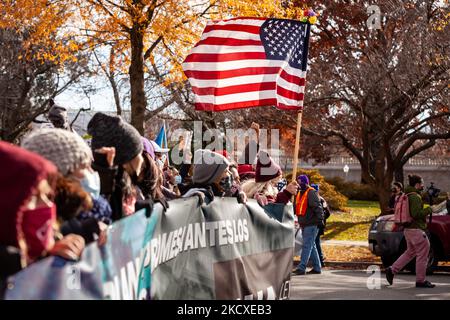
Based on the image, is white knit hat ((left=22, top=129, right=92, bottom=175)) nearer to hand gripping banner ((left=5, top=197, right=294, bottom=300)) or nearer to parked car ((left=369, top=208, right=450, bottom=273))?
hand gripping banner ((left=5, top=197, right=294, bottom=300))

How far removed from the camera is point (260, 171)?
30.5ft

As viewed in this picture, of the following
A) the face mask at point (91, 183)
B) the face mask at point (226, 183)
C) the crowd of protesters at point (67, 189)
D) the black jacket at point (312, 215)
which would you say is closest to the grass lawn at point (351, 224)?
the black jacket at point (312, 215)

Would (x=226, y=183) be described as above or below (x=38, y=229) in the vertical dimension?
above

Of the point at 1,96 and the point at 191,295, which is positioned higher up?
the point at 1,96

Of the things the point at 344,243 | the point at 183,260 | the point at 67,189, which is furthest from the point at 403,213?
the point at 67,189

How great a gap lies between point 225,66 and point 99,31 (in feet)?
31.0

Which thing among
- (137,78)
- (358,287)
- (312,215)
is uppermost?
(137,78)

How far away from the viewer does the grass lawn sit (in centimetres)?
2472

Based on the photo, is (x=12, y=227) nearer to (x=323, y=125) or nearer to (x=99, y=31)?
(x=99, y=31)

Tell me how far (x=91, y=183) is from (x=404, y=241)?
41.4ft

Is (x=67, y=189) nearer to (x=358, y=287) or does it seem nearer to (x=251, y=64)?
(x=251, y=64)

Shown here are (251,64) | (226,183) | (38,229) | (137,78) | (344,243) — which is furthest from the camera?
(344,243)

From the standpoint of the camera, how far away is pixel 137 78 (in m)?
17.8

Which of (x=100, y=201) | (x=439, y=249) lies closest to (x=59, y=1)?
(x=439, y=249)
